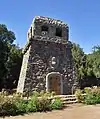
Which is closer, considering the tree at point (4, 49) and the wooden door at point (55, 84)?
the wooden door at point (55, 84)

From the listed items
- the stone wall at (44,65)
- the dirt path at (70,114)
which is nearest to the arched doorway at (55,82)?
the stone wall at (44,65)

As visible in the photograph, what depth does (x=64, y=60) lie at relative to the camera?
55.9 feet

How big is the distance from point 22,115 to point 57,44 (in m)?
8.17

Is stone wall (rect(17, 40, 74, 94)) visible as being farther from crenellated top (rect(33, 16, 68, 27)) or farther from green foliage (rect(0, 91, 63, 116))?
green foliage (rect(0, 91, 63, 116))

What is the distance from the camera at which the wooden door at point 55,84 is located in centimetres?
1634

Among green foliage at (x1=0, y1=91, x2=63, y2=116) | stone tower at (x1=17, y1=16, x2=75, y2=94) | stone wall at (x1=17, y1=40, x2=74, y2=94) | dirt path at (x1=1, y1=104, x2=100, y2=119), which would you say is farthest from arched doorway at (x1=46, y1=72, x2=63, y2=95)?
dirt path at (x1=1, y1=104, x2=100, y2=119)

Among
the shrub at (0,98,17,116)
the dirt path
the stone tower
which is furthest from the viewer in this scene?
the stone tower

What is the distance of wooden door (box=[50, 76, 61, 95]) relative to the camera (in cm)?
1634

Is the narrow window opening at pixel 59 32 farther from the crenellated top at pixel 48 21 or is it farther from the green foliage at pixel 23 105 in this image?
the green foliage at pixel 23 105

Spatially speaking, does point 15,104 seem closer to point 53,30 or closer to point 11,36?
point 53,30

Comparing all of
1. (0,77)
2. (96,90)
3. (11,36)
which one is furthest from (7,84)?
(96,90)

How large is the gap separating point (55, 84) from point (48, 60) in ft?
7.02

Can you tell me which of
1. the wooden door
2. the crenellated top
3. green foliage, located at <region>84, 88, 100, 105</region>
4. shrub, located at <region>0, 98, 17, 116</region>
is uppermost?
the crenellated top

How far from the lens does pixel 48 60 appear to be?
16453 mm
